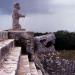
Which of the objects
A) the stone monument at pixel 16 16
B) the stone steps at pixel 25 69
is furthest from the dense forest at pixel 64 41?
the stone steps at pixel 25 69

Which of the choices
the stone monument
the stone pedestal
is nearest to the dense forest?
the stone monument

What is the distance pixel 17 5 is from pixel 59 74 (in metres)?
3.22

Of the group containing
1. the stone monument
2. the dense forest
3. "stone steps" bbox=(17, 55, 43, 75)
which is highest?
the stone monument

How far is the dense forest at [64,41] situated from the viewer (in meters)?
19.8

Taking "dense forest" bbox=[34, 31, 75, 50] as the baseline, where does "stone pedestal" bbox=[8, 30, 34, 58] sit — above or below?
above

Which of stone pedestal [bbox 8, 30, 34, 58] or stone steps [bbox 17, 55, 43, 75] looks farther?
stone pedestal [bbox 8, 30, 34, 58]

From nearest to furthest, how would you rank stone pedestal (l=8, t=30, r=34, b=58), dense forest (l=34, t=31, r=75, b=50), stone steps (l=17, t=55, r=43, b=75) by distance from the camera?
1. stone steps (l=17, t=55, r=43, b=75)
2. stone pedestal (l=8, t=30, r=34, b=58)
3. dense forest (l=34, t=31, r=75, b=50)

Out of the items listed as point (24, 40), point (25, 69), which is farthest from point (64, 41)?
point (25, 69)

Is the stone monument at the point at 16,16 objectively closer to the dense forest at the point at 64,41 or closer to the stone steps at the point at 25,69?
the stone steps at the point at 25,69

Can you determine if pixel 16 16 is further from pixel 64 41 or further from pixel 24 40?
pixel 64 41

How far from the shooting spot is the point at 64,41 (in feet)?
66.9

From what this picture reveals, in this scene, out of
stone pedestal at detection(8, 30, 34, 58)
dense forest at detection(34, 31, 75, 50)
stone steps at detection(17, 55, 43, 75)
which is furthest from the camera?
dense forest at detection(34, 31, 75, 50)

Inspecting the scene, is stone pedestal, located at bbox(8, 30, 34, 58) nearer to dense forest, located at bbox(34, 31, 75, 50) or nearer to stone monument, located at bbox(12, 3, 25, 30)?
stone monument, located at bbox(12, 3, 25, 30)

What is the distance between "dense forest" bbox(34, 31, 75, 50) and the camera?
1978cm
